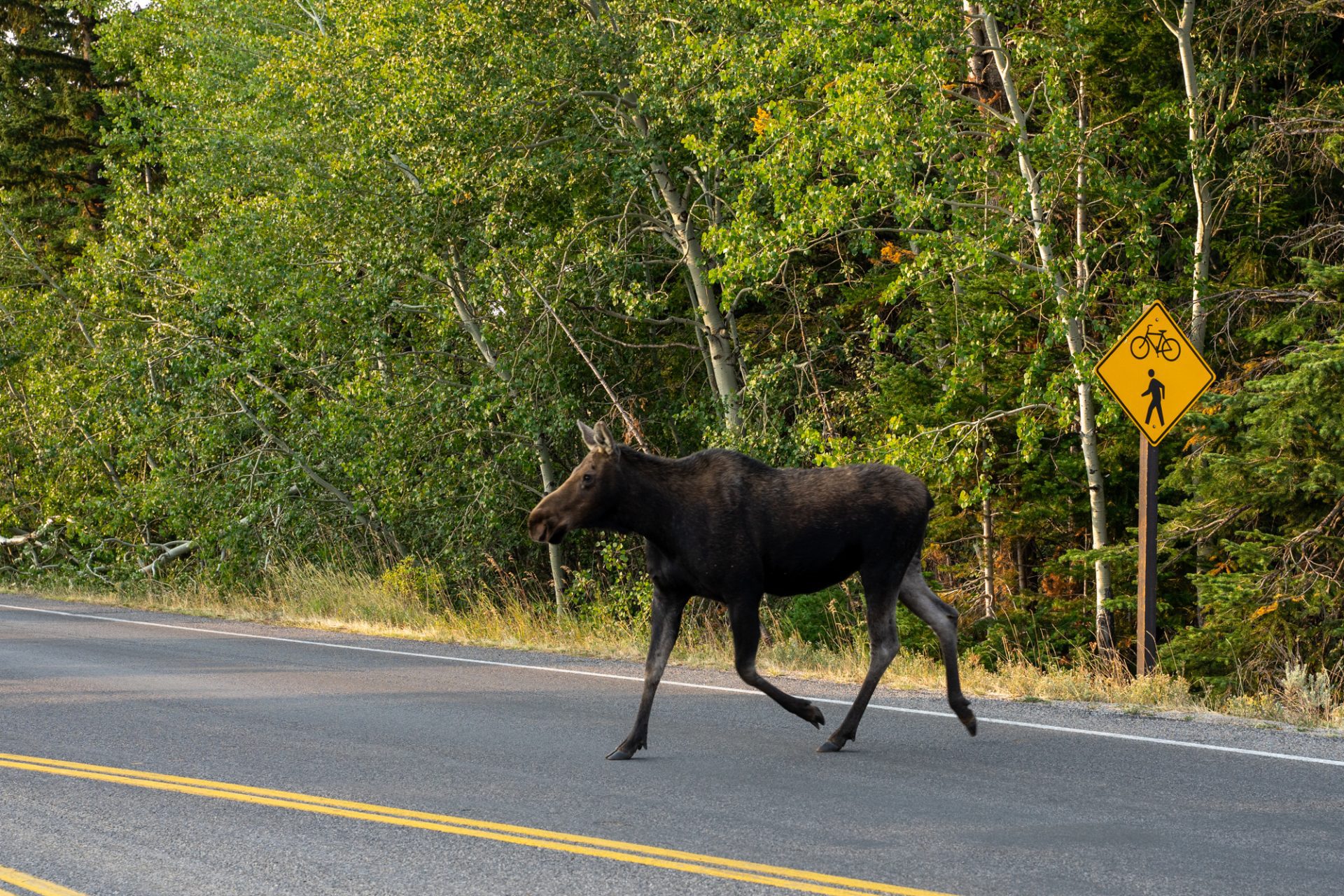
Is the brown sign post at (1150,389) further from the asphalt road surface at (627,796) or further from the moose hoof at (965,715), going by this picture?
the moose hoof at (965,715)

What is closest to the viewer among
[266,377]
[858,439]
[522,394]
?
[858,439]

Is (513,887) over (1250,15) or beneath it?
beneath

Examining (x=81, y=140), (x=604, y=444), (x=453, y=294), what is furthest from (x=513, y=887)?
(x=81, y=140)

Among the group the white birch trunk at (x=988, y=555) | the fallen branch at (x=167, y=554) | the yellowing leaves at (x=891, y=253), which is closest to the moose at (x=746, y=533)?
the white birch trunk at (x=988, y=555)

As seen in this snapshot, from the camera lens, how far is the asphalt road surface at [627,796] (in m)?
5.97

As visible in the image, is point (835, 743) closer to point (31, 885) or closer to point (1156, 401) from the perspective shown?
point (31, 885)

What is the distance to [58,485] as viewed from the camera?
27828 mm

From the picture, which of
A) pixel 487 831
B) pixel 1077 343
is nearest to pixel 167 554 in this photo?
pixel 1077 343

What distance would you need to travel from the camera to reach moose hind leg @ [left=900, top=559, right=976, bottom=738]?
881 centimetres

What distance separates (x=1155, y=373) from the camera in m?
12.6

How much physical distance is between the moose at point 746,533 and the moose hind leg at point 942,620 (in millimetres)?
14

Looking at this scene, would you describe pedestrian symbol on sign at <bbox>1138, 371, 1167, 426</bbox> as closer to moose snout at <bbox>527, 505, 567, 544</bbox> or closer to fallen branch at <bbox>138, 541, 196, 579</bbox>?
moose snout at <bbox>527, 505, 567, 544</bbox>

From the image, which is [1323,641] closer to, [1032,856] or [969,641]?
[969,641]

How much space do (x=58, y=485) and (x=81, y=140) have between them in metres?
14.2
